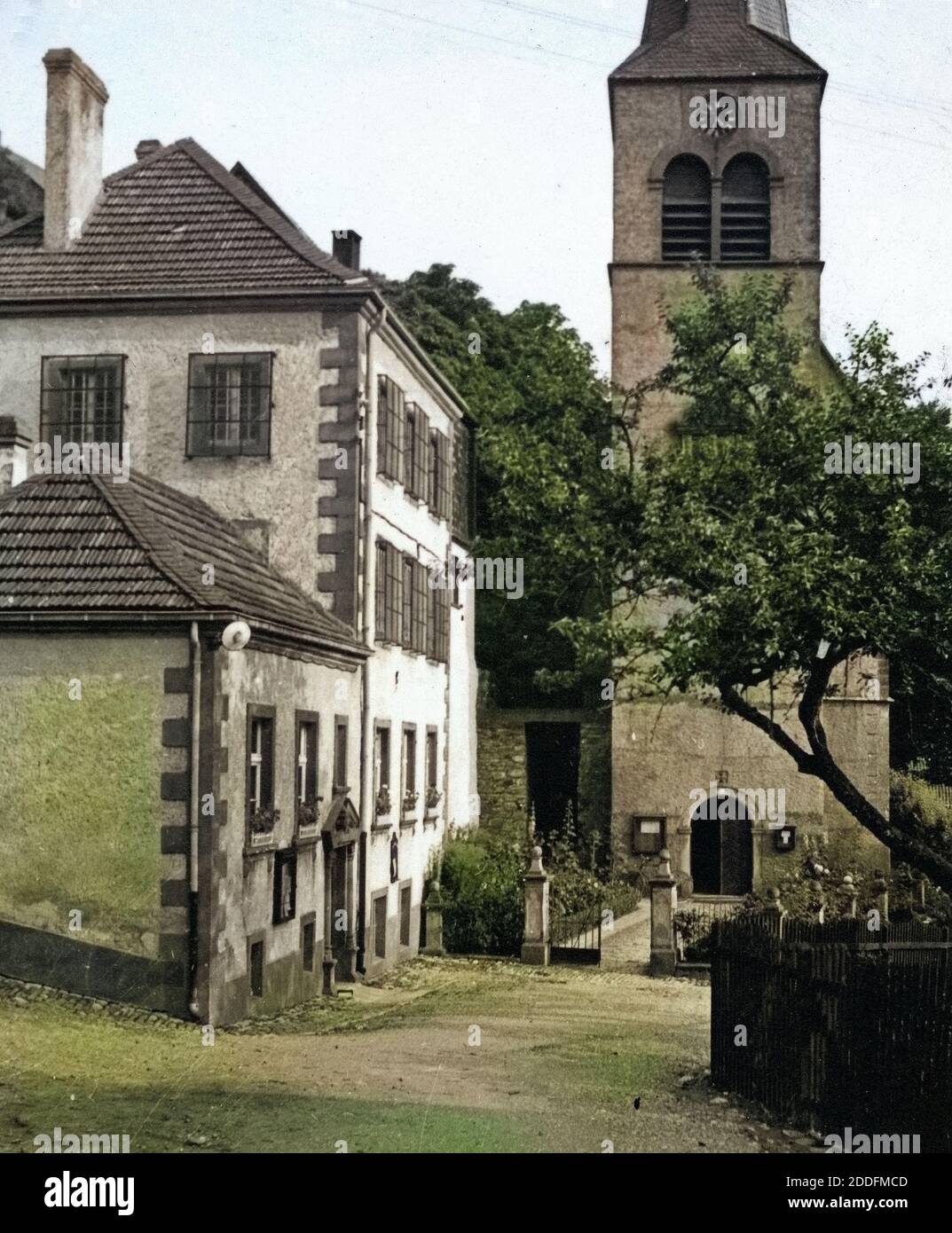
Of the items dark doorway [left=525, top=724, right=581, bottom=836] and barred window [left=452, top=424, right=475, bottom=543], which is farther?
dark doorway [left=525, top=724, right=581, bottom=836]

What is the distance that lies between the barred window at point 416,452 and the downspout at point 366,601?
9.85 feet

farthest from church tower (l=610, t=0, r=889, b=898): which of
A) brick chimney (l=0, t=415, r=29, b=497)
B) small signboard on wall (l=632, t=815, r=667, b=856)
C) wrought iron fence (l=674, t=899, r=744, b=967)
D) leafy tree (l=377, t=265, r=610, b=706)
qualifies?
brick chimney (l=0, t=415, r=29, b=497)

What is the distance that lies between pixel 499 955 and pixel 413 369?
399 inches

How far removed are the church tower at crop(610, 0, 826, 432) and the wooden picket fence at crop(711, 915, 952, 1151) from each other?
2264cm

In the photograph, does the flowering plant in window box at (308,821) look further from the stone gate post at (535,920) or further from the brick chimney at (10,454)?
the stone gate post at (535,920)

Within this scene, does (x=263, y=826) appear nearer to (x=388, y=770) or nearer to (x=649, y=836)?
(x=388, y=770)

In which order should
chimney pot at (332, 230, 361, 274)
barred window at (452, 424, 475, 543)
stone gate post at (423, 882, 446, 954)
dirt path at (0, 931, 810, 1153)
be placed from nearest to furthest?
dirt path at (0, 931, 810, 1153) < chimney pot at (332, 230, 361, 274) < stone gate post at (423, 882, 446, 954) < barred window at (452, 424, 475, 543)

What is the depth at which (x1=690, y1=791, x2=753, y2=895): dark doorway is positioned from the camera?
1382 inches

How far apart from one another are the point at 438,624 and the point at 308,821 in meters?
11.0

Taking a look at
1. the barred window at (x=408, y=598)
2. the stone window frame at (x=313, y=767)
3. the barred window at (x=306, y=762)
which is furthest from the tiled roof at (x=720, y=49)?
the barred window at (x=306, y=762)

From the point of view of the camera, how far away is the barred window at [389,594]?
2588 centimetres

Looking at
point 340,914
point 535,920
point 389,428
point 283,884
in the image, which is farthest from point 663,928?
point 389,428

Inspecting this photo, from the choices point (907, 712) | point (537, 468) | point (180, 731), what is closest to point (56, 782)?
point (180, 731)

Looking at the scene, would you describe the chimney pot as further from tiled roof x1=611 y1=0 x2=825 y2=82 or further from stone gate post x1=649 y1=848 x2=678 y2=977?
stone gate post x1=649 y1=848 x2=678 y2=977
